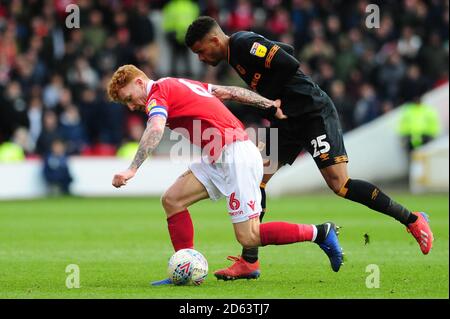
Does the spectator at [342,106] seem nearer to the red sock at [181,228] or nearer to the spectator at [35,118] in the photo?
the spectator at [35,118]

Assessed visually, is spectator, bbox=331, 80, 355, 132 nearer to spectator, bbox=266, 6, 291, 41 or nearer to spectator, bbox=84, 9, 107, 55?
spectator, bbox=266, 6, 291, 41

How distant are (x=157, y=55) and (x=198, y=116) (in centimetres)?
1599

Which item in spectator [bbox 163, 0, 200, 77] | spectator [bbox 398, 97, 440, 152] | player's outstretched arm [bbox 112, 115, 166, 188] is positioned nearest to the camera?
player's outstretched arm [bbox 112, 115, 166, 188]

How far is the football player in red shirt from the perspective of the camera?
A: 8.52 meters

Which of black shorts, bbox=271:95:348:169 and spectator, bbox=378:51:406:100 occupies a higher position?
spectator, bbox=378:51:406:100

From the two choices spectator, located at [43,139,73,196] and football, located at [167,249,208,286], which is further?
spectator, located at [43,139,73,196]

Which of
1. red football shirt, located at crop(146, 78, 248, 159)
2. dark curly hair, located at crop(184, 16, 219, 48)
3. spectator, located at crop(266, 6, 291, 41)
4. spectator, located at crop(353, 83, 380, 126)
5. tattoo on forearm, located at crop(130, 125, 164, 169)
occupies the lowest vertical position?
tattoo on forearm, located at crop(130, 125, 164, 169)

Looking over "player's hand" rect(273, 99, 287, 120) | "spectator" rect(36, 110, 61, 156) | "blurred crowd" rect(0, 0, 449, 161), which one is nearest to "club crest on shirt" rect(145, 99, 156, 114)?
"player's hand" rect(273, 99, 287, 120)

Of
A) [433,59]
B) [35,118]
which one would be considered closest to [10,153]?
[35,118]

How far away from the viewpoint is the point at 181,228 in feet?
29.1

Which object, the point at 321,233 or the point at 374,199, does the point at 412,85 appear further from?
the point at 321,233

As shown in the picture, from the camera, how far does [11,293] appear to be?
816 cm

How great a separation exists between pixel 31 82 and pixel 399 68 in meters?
7.65

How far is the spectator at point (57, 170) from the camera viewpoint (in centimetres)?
1997
